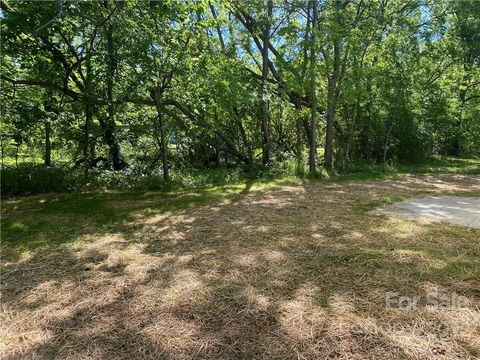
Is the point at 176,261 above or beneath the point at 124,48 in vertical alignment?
beneath

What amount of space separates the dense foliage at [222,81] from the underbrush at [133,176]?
0.42 feet

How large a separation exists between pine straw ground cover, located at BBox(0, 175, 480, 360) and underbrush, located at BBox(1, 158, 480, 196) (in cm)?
208

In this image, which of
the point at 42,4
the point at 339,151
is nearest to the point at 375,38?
the point at 339,151

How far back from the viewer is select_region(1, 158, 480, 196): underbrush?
5922 millimetres

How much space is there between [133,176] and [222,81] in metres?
2.49

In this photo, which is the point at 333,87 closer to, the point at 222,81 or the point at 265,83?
the point at 265,83

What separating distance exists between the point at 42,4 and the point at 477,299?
493 cm

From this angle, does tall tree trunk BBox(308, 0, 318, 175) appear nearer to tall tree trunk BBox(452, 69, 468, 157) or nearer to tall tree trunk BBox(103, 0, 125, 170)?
tall tree trunk BBox(103, 0, 125, 170)

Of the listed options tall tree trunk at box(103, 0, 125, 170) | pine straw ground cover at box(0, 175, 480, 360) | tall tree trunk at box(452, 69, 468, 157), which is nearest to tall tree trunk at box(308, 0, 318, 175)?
tall tree trunk at box(103, 0, 125, 170)

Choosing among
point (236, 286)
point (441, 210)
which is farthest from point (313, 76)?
point (236, 286)

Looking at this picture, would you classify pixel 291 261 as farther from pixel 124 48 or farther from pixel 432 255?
pixel 124 48

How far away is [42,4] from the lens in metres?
3.97

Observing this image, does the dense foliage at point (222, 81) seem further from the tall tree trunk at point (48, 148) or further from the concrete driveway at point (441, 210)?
the concrete driveway at point (441, 210)

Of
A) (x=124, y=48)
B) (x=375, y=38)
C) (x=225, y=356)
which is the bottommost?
(x=225, y=356)
